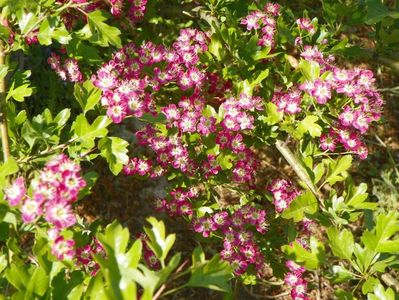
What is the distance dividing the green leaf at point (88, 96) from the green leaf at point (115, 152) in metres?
0.17

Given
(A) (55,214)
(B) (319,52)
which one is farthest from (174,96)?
(A) (55,214)

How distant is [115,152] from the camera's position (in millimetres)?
2029

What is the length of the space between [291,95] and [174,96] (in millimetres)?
712

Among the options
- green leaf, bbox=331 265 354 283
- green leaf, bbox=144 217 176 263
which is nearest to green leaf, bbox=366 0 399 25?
green leaf, bbox=331 265 354 283

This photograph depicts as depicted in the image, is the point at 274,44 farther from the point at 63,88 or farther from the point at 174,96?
the point at 63,88

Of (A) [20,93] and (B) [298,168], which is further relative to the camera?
(B) [298,168]

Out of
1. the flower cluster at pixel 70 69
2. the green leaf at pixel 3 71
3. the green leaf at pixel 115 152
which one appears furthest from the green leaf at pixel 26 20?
the green leaf at pixel 115 152

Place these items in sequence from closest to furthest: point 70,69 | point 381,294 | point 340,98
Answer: point 381,294, point 340,98, point 70,69

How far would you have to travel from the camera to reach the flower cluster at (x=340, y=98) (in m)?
2.26

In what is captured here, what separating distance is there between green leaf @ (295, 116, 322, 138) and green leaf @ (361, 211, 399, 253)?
18.2 inches

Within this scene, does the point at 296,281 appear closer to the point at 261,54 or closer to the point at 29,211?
the point at 261,54

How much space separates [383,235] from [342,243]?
0.17 meters

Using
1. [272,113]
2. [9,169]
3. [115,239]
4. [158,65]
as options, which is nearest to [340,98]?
[272,113]

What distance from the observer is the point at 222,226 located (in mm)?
2619
